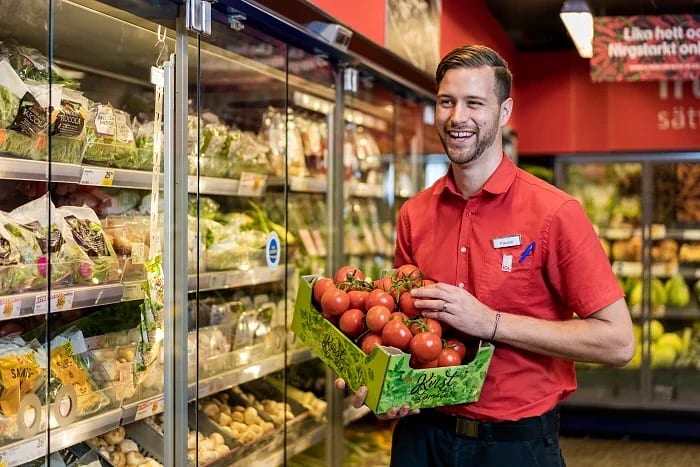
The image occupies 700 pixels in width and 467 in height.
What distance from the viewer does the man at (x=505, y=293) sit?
7.26ft

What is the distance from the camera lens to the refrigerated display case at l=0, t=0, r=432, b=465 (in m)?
2.28

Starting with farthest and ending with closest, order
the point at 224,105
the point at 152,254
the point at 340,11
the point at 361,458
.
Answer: the point at 361,458 < the point at 340,11 < the point at 224,105 < the point at 152,254

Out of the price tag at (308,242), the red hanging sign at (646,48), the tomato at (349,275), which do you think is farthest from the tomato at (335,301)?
the red hanging sign at (646,48)

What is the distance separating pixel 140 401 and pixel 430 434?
893 millimetres

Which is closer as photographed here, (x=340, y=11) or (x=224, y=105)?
(x=224, y=105)

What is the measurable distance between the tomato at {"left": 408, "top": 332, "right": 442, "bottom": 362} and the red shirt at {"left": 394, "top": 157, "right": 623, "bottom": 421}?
0.29m

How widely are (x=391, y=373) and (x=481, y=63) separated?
86cm

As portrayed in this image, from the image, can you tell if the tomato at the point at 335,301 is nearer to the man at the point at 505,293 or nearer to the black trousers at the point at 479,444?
the man at the point at 505,293

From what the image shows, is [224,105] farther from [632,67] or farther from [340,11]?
[632,67]

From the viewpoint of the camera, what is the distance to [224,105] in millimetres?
3455

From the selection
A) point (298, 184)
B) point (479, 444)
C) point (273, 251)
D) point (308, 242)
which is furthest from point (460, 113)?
point (308, 242)

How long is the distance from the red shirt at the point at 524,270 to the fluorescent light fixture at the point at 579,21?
331cm

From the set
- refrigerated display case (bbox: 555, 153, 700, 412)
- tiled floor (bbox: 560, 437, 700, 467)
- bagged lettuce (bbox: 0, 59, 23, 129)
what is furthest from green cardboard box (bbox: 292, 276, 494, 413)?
refrigerated display case (bbox: 555, 153, 700, 412)

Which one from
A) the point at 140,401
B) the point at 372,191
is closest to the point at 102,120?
the point at 140,401
